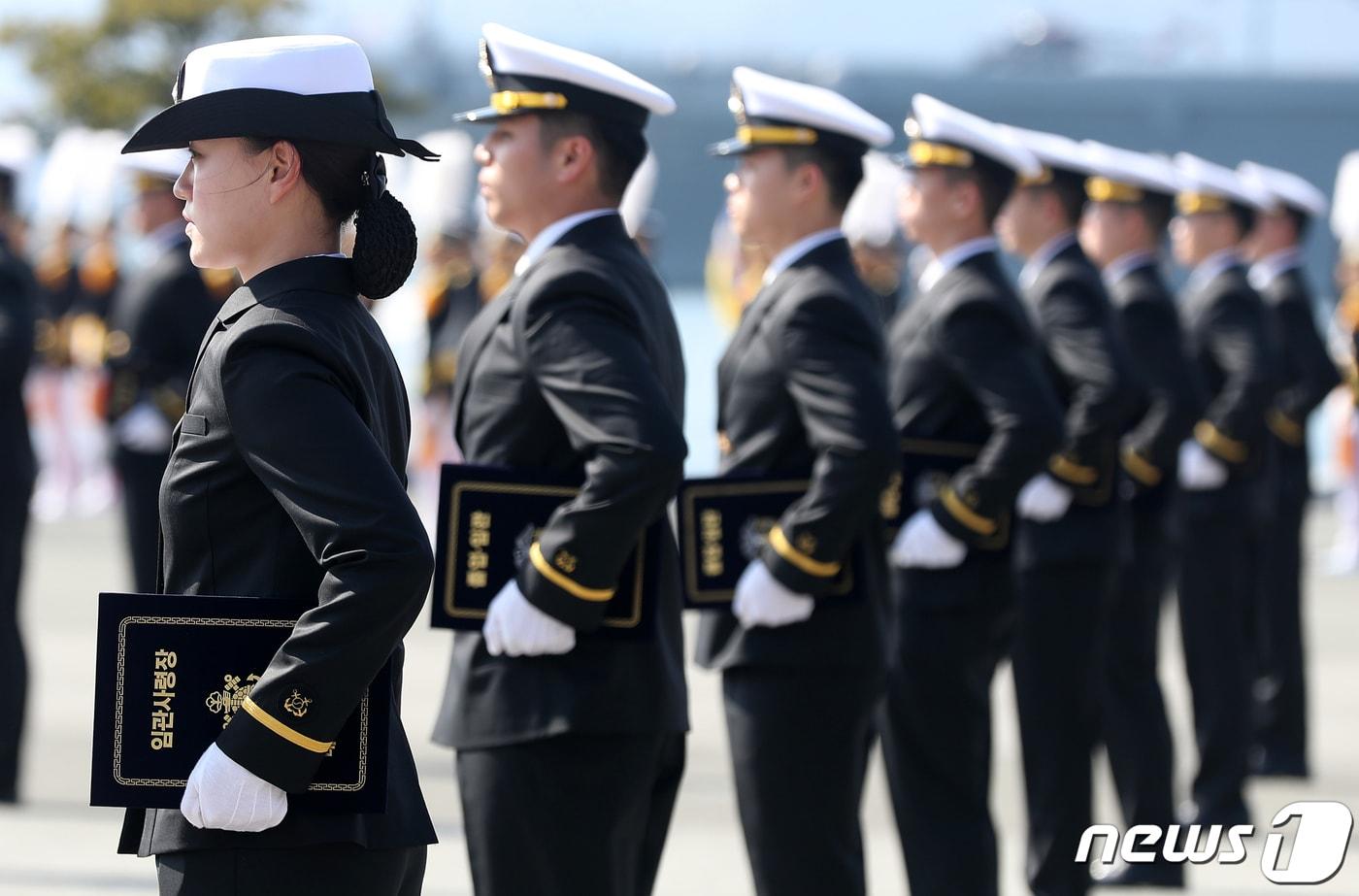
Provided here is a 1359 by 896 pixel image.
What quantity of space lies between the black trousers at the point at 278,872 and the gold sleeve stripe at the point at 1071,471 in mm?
3670

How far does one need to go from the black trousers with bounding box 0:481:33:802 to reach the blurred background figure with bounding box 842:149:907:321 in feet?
21.8

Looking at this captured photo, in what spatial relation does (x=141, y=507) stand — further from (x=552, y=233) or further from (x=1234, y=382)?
(x=552, y=233)

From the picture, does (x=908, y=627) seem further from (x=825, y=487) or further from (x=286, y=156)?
(x=286, y=156)

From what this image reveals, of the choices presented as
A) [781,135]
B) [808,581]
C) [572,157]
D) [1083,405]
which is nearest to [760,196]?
[781,135]

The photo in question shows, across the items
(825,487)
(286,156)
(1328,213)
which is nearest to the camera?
(286,156)

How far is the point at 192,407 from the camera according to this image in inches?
117

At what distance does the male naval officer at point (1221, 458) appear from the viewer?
25.5ft

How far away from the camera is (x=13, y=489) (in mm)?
7078

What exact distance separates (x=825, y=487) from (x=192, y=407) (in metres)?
1.99

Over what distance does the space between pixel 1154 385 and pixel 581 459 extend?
334cm

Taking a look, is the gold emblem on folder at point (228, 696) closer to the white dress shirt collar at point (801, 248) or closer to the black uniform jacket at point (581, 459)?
the black uniform jacket at point (581, 459)

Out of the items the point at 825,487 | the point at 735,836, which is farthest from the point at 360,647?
the point at 735,836

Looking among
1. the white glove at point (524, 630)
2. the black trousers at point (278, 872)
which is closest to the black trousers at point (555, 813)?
the white glove at point (524, 630)

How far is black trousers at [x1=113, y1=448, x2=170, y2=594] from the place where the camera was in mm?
7685
